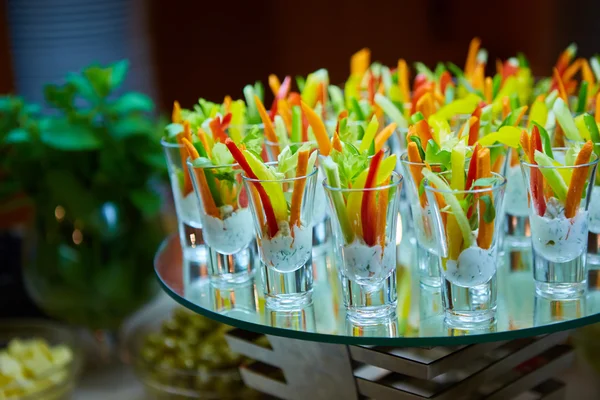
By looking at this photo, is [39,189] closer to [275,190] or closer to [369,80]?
[369,80]

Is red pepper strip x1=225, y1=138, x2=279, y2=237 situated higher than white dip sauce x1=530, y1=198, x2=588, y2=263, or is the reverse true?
red pepper strip x1=225, y1=138, x2=279, y2=237

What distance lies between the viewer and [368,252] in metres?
0.86

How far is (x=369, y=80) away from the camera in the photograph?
1.29m

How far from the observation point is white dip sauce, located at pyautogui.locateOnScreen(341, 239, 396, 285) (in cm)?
86

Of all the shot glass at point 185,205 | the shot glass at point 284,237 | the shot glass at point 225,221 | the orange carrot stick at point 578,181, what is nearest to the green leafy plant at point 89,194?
the shot glass at point 185,205

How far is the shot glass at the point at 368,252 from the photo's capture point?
85 cm

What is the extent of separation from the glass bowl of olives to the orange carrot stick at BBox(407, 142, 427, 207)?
0.44 m

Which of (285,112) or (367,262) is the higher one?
(285,112)

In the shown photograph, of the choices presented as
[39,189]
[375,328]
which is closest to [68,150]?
[39,189]

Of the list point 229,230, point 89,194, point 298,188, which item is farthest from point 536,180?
point 89,194

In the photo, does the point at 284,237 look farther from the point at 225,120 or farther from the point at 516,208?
the point at 516,208

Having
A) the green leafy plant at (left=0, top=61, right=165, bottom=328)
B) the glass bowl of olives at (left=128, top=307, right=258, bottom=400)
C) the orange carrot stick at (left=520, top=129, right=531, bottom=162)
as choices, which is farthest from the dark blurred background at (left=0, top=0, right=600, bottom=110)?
the orange carrot stick at (left=520, top=129, right=531, bottom=162)

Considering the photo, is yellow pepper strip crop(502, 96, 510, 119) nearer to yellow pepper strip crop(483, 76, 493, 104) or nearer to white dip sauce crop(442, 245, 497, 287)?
yellow pepper strip crop(483, 76, 493, 104)

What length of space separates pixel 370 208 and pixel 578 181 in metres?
0.22
